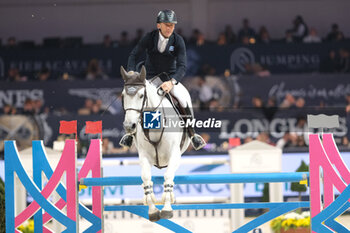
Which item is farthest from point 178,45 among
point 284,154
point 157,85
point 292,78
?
point 292,78

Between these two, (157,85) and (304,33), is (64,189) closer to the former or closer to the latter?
(157,85)

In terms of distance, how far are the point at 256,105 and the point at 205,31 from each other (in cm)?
262

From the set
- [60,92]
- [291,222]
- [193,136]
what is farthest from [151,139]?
[60,92]

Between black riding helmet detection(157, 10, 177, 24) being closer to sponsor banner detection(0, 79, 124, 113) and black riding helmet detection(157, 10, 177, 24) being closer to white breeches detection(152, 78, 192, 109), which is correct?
white breeches detection(152, 78, 192, 109)

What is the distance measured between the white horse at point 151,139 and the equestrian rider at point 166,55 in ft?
0.38

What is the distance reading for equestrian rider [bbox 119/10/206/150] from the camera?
14.6ft

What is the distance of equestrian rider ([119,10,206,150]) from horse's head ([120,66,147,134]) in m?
0.29

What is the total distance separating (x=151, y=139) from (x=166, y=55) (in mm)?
605

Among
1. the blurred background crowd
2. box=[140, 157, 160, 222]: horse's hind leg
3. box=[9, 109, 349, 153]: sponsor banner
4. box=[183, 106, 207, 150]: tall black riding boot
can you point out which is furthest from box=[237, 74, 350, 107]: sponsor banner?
box=[140, 157, 160, 222]: horse's hind leg

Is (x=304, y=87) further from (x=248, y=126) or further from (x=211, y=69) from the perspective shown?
(x=248, y=126)

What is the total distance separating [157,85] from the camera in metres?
4.43

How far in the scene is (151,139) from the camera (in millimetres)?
4340

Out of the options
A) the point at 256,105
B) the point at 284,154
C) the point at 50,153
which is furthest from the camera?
the point at 256,105

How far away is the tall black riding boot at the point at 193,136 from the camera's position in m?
4.55
